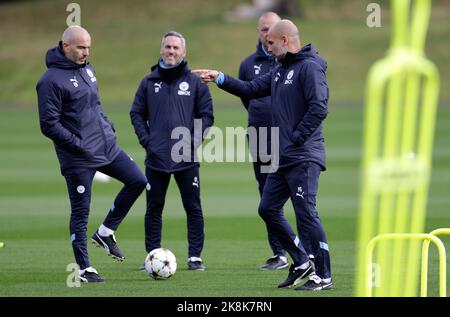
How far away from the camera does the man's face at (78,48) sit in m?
9.50

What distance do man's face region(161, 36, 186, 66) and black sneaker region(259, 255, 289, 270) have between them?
89.8 inches

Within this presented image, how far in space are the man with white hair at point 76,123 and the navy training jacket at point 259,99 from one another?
1778mm

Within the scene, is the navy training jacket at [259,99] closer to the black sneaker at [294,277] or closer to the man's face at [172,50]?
the man's face at [172,50]

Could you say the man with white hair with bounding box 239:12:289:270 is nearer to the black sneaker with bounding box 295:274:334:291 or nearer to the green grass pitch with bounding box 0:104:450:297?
the green grass pitch with bounding box 0:104:450:297

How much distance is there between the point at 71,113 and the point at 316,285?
9.25 feet

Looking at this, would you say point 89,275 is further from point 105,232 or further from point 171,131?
point 171,131

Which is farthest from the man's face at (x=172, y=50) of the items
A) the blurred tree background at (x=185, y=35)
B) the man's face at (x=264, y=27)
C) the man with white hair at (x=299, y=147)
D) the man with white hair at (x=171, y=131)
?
the blurred tree background at (x=185, y=35)

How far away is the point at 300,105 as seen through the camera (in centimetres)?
912

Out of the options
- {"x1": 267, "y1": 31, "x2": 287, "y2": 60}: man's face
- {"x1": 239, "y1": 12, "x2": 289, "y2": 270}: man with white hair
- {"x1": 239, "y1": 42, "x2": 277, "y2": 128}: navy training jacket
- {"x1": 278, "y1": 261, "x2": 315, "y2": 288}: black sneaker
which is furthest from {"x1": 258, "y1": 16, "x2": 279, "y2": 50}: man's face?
{"x1": 278, "y1": 261, "x2": 315, "y2": 288}: black sneaker

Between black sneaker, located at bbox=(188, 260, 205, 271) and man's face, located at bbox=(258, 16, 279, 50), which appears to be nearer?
black sneaker, located at bbox=(188, 260, 205, 271)

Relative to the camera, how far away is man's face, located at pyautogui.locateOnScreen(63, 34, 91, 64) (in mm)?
9500

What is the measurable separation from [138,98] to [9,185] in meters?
9.17
